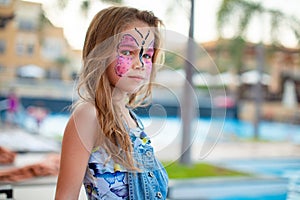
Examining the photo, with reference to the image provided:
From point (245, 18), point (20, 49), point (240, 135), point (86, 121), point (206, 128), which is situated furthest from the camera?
point (240, 135)

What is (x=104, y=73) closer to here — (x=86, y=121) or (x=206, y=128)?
(x=86, y=121)

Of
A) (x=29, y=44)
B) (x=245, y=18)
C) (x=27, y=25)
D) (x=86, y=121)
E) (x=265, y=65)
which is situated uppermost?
(x=245, y=18)

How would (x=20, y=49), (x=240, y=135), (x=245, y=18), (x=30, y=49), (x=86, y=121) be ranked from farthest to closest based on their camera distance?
1. (x=240, y=135)
2. (x=20, y=49)
3. (x=30, y=49)
4. (x=245, y=18)
5. (x=86, y=121)

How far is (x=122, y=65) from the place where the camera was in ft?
2.76

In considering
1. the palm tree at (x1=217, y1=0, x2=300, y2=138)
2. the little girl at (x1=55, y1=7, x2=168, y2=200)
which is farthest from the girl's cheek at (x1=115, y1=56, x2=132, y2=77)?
the palm tree at (x1=217, y1=0, x2=300, y2=138)

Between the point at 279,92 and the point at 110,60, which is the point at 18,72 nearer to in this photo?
the point at 279,92

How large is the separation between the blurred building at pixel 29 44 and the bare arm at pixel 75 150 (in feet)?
14.4

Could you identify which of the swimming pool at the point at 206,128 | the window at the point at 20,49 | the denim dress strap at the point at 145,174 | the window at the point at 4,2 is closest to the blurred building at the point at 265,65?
the swimming pool at the point at 206,128

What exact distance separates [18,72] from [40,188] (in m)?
5.61

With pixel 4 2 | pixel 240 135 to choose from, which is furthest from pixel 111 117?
pixel 240 135

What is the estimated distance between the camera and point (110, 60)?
835 mm

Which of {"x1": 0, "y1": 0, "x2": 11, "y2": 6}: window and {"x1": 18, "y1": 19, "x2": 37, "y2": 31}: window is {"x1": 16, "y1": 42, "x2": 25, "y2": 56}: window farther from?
{"x1": 0, "y1": 0, "x2": 11, "y2": 6}: window

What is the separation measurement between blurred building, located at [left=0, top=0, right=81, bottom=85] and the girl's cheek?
14.3 feet

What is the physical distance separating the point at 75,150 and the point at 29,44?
642cm
